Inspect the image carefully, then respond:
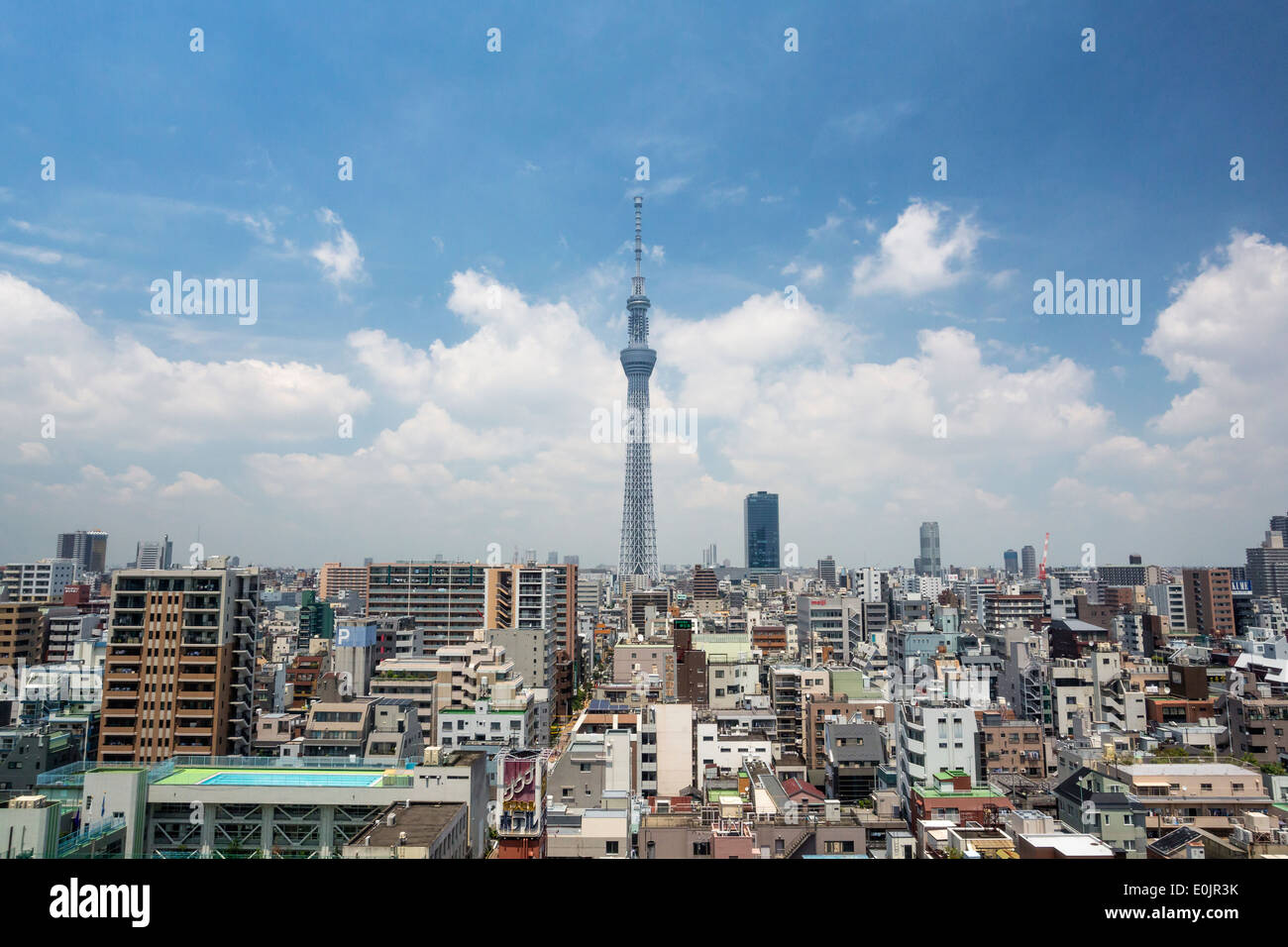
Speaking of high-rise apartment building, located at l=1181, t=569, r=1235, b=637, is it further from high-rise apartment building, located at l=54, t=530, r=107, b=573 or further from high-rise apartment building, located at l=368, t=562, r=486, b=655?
high-rise apartment building, located at l=54, t=530, r=107, b=573

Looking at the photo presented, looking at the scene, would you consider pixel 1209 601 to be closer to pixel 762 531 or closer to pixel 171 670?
pixel 762 531

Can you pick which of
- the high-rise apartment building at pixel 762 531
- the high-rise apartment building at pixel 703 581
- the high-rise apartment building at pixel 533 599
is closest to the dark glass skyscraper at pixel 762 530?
the high-rise apartment building at pixel 762 531

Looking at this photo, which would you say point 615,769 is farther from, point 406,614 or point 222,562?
point 406,614

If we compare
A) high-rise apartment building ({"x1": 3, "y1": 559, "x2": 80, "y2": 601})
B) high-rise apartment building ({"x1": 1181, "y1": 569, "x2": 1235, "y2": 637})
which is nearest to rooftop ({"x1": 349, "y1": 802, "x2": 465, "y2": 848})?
high-rise apartment building ({"x1": 3, "y1": 559, "x2": 80, "y2": 601})

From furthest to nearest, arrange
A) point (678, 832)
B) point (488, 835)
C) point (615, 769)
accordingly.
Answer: point (615, 769)
point (488, 835)
point (678, 832)
